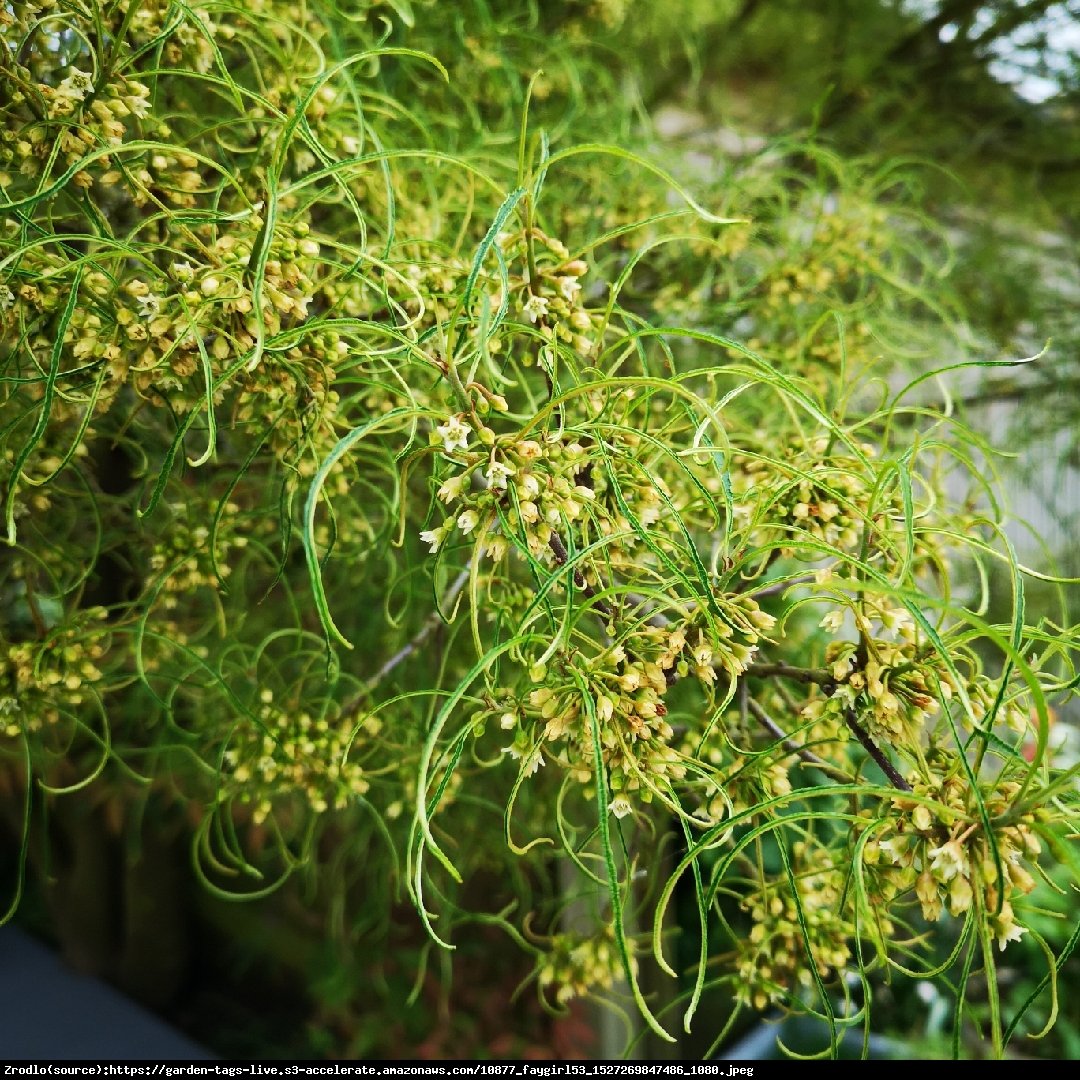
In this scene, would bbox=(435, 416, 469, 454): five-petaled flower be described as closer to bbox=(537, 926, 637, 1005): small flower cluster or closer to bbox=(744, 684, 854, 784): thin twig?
bbox=(744, 684, 854, 784): thin twig

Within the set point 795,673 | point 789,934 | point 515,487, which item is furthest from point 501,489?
point 789,934

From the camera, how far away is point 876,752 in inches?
9.7

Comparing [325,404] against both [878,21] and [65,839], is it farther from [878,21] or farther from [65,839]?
[65,839]

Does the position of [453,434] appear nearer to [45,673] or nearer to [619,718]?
[619,718]

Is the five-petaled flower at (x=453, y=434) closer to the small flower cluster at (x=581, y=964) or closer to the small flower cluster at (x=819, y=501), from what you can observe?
the small flower cluster at (x=819, y=501)

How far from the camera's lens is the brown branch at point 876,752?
24 centimetres

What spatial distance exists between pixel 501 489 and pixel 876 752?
0.43 ft

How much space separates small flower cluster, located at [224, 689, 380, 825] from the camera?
1.18ft

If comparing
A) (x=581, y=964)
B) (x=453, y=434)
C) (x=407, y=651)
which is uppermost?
(x=453, y=434)

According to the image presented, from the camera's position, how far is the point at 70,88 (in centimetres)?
27

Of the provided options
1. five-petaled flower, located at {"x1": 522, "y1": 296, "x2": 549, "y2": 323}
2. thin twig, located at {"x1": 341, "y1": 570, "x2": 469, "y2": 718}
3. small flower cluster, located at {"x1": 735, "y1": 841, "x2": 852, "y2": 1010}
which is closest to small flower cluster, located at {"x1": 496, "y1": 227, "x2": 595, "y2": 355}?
five-petaled flower, located at {"x1": 522, "y1": 296, "x2": 549, "y2": 323}

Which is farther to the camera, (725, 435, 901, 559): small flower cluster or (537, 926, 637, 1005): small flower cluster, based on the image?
(537, 926, 637, 1005): small flower cluster

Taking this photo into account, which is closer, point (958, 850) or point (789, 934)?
point (958, 850)
